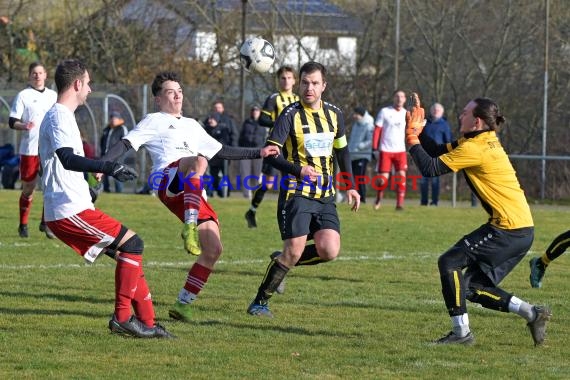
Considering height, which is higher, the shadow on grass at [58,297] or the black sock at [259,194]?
the black sock at [259,194]

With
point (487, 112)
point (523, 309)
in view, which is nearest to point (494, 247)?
point (523, 309)

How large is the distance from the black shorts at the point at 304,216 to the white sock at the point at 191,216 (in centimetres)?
82

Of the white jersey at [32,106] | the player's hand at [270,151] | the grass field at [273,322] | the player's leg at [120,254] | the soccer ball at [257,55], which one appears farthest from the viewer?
the white jersey at [32,106]

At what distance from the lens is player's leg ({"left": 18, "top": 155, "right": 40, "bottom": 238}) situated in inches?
555

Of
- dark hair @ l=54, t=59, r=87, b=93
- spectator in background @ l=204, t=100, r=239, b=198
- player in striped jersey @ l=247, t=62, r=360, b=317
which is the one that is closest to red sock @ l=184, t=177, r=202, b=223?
player in striped jersey @ l=247, t=62, r=360, b=317

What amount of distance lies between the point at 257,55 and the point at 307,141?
15.5 ft

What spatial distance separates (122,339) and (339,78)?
2168 cm

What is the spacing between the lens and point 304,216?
8617 millimetres

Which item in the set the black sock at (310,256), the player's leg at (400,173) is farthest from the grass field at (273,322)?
the player's leg at (400,173)

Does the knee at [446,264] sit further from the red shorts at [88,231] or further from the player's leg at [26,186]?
the player's leg at [26,186]

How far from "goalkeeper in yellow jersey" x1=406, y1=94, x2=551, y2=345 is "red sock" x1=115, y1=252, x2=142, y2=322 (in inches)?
75.9

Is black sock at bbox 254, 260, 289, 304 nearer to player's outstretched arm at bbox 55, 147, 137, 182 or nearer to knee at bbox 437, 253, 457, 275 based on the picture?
knee at bbox 437, 253, 457, 275

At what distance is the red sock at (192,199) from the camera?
8.04 m

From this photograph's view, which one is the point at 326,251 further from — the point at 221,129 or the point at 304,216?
the point at 221,129
